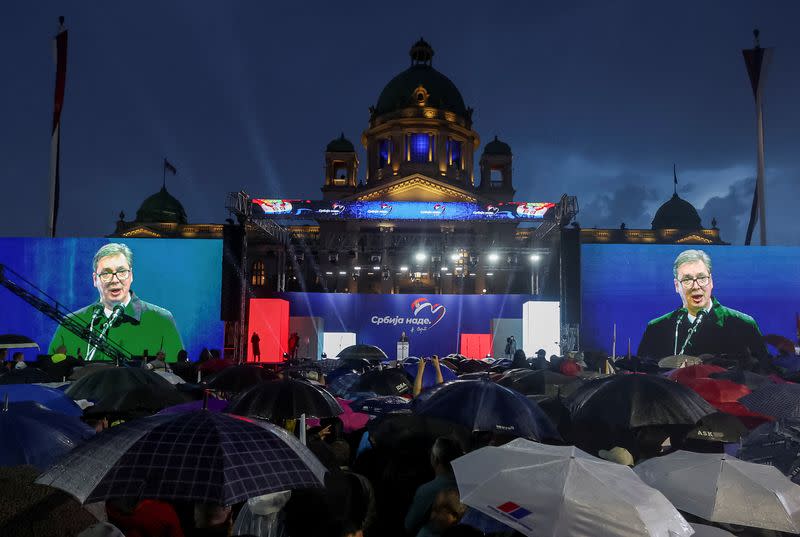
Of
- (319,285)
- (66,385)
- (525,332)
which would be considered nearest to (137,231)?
(319,285)

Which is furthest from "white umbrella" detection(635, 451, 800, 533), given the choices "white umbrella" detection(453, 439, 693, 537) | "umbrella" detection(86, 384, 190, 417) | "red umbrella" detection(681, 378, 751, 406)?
"umbrella" detection(86, 384, 190, 417)

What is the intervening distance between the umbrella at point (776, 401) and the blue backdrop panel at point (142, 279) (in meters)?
25.8

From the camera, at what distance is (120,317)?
3066 cm

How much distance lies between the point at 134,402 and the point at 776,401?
7306 millimetres

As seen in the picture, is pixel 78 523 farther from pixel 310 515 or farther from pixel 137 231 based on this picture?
pixel 137 231

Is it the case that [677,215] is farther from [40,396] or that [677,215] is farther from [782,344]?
[40,396]

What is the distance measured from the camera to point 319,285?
53469 millimetres

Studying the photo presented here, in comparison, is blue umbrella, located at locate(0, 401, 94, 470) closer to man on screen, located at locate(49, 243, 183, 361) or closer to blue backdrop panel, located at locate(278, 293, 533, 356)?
man on screen, located at locate(49, 243, 183, 361)

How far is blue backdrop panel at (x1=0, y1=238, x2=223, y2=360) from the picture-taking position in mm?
30969

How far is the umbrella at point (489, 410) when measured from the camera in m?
6.64

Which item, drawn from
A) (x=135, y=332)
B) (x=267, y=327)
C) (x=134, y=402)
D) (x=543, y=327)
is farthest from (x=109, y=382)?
(x=543, y=327)

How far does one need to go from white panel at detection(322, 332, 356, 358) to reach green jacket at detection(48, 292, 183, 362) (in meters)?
7.41

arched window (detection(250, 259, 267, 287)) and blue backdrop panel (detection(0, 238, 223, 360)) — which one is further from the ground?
arched window (detection(250, 259, 267, 287))

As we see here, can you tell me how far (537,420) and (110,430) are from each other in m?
4.09
